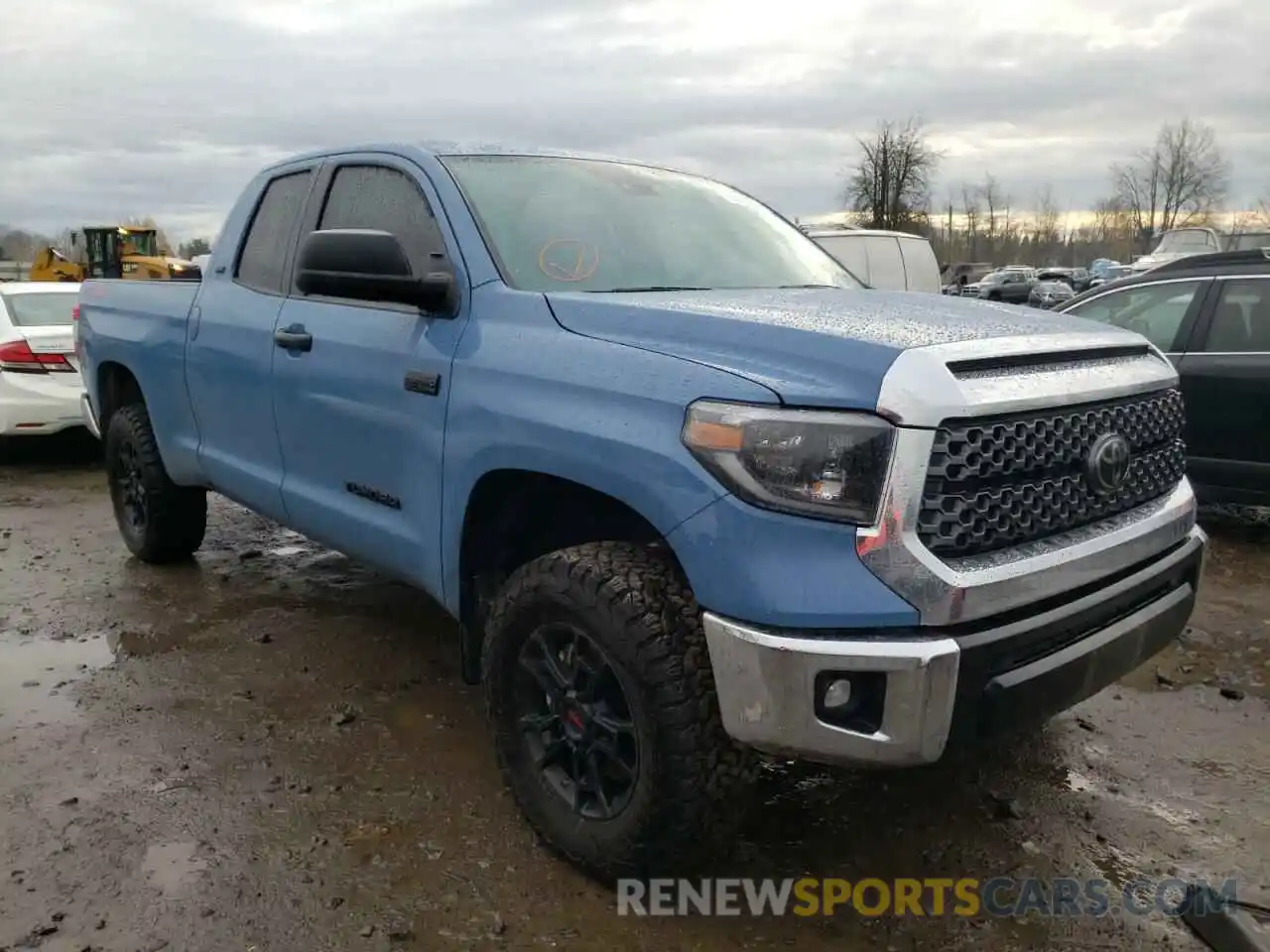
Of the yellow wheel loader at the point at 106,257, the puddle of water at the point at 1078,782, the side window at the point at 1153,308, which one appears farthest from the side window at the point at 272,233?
the yellow wheel loader at the point at 106,257

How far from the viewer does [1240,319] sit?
5.93m

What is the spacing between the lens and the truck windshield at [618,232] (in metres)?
3.22

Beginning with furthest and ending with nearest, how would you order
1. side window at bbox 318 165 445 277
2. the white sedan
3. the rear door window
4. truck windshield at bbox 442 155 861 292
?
1. the rear door window
2. the white sedan
3. side window at bbox 318 165 445 277
4. truck windshield at bbox 442 155 861 292

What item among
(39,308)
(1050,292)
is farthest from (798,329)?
(1050,292)

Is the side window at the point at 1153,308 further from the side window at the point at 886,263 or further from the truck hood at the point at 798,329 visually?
the side window at the point at 886,263

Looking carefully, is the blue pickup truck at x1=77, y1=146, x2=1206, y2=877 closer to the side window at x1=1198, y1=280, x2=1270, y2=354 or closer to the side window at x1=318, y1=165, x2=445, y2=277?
the side window at x1=318, y1=165, x2=445, y2=277

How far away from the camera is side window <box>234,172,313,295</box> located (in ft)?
13.8

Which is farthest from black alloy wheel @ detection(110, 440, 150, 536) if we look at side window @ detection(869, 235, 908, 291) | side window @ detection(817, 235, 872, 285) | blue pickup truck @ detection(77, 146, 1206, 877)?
side window @ detection(869, 235, 908, 291)

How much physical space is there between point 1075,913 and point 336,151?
352cm

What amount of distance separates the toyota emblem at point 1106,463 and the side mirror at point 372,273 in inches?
69.5

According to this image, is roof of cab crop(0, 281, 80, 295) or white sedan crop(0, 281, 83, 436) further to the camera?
roof of cab crop(0, 281, 80, 295)

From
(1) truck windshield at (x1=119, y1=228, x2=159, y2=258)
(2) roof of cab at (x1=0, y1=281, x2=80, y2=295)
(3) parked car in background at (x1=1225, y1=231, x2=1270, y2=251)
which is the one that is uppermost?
(3) parked car in background at (x1=1225, y1=231, x2=1270, y2=251)

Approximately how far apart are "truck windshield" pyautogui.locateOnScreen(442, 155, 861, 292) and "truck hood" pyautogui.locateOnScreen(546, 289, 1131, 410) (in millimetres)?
240

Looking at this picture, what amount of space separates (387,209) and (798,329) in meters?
1.82
